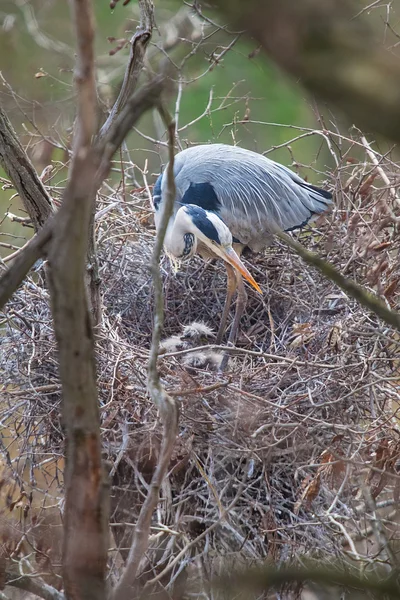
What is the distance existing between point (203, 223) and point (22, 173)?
4.22ft

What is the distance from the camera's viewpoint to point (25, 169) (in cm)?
191

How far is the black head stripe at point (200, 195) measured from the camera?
335 centimetres

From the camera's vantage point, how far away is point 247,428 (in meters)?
2.22

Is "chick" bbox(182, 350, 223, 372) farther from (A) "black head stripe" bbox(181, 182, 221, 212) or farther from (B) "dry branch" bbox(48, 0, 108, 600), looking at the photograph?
(B) "dry branch" bbox(48, 0, 108, 600)

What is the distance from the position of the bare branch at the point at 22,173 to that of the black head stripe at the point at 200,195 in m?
1.41

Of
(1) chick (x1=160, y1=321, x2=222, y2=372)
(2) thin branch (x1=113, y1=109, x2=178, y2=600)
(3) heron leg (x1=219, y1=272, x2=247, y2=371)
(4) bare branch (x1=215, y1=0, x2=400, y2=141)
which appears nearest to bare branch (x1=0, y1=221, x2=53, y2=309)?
(2) thin branch (x1=113, y1=109, x2=178, y2=600)

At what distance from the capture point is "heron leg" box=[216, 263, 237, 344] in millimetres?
3201

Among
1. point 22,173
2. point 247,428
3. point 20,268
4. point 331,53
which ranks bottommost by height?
point 247,428

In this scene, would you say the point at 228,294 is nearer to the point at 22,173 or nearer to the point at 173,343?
the point at 173,343

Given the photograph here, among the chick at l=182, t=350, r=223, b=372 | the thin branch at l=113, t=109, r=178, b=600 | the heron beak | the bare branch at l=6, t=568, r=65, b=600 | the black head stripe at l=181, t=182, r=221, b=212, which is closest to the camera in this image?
the thin branch at l=113, t=109, r=178, b=600

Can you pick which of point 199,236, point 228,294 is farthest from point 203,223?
point 228,294

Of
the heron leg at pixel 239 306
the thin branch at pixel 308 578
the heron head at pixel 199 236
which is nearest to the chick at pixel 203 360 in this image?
the heron leg at pixel 239 306

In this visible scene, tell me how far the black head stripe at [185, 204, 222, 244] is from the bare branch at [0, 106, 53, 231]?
115 cm

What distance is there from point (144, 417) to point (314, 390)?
554mm
